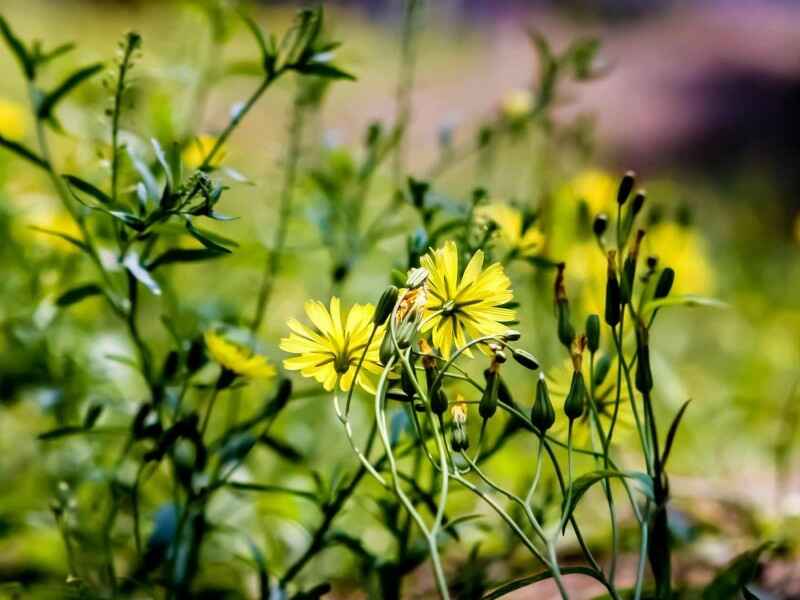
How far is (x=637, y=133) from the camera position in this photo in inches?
167

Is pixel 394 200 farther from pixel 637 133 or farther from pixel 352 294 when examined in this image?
pixel 637 133

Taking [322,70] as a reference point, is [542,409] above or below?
below

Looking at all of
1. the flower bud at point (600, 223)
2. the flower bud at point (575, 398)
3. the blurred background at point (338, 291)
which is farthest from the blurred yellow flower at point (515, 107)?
the flower bud at point (575, 398)

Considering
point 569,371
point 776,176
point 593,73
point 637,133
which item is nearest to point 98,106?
point 593,73

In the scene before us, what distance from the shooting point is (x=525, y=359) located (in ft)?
1.90

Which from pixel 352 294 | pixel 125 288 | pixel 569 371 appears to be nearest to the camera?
pixel 569 371

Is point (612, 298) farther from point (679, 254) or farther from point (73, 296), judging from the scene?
point (679, 254)

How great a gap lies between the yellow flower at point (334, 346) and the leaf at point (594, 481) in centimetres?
14

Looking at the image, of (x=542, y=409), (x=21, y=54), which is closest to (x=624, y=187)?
(x=542, y=409)

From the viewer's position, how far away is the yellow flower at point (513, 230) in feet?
2.63

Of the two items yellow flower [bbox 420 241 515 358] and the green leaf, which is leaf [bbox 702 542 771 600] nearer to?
yellow flower [bbox 420 241 515 358]

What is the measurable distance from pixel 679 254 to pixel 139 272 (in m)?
0.72

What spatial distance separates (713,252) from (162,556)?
195 centimetres

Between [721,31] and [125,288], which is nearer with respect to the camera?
[125,288]
